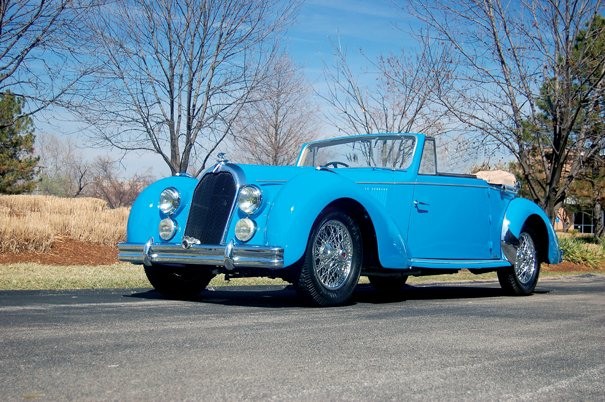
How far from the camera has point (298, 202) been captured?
6414 millimetres

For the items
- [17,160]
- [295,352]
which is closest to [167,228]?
[295,352]

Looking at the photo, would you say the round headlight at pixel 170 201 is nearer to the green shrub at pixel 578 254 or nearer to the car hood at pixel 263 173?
the car hood at pixel 263 173

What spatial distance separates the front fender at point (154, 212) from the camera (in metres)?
7.23

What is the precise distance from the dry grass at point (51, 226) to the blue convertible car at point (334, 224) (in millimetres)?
8388

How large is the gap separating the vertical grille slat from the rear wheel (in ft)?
2.04

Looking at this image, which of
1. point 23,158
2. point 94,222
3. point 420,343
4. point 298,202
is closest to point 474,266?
point 298,202

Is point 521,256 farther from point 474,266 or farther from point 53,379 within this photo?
point 53,379

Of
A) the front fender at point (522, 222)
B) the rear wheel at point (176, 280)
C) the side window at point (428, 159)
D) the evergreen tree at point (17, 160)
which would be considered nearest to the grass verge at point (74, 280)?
the rear wheel at point (176, 280)

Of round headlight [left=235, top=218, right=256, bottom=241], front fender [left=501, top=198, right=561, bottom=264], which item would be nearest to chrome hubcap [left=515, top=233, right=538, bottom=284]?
front fender [left=501, top=198, right=561, bottom=264]

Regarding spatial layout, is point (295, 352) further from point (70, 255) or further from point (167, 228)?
point (70, 255)

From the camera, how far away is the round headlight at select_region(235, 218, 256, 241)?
21.2ft

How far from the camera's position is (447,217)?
26.2ft

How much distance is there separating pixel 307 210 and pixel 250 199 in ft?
1.72

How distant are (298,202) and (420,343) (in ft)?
7.36
